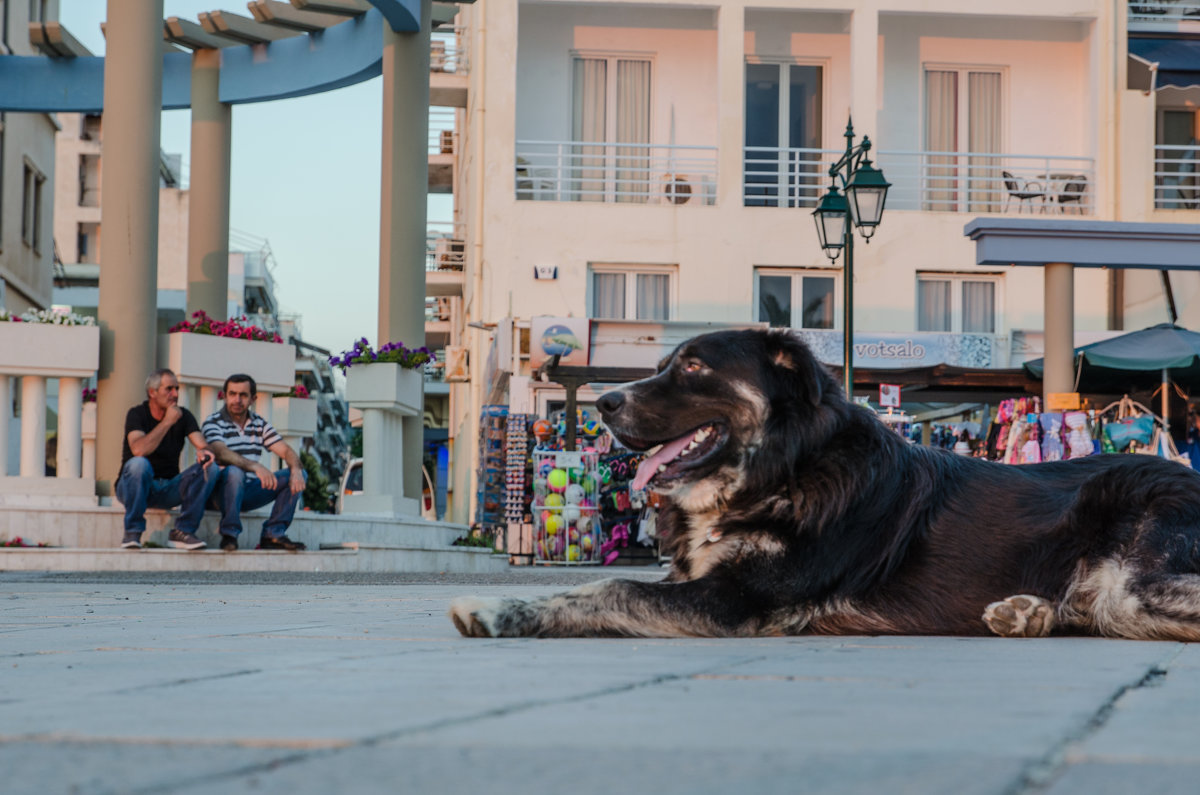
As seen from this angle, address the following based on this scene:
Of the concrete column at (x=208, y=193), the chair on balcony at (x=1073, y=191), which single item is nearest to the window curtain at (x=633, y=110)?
the chair on balcony at (x=1073, y=191)

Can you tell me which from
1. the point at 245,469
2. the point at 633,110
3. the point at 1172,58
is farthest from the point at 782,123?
the point at 245,469

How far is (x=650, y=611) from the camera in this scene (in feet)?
13.0

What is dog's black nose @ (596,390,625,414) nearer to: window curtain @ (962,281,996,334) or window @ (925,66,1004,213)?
window curtain @ (962,281,996,334)

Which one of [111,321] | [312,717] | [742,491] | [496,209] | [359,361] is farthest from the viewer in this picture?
[496,209]

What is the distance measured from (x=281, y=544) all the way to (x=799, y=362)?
26.1 ft

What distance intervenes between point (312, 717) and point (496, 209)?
21962mm

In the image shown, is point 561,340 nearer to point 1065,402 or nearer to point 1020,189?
point 1065,402

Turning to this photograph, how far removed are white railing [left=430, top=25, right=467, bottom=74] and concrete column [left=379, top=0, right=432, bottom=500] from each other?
42.1 ft

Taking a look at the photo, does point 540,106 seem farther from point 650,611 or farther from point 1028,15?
point 650,611

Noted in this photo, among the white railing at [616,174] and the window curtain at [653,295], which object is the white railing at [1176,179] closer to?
the white railing at [616,174]

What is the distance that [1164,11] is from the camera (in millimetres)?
26562

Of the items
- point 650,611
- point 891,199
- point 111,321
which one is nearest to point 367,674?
point 650,611

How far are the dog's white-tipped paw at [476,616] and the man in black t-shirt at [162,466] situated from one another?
284 inches

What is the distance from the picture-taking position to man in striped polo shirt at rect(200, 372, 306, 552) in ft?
36.4
